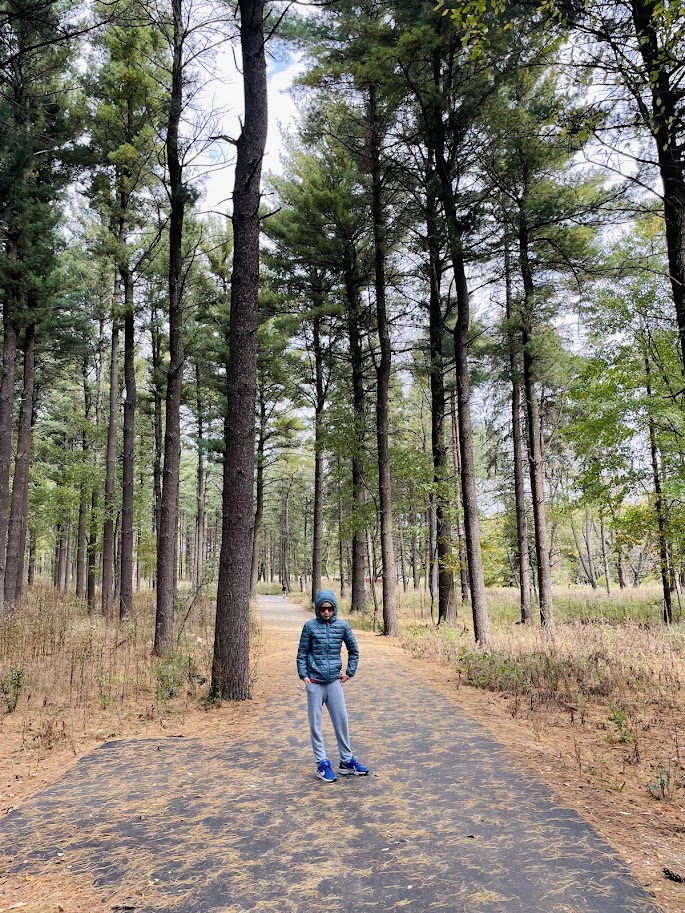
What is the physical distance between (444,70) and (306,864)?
14472mm

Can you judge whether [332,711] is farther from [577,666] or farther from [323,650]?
[577,666]

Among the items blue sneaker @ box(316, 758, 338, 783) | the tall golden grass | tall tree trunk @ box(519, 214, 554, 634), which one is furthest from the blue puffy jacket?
tall tree trunk @ box(519, 214, 554, 634)

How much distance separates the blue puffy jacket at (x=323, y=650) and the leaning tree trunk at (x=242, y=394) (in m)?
2.78

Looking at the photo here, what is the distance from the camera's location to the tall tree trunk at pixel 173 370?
10.2m

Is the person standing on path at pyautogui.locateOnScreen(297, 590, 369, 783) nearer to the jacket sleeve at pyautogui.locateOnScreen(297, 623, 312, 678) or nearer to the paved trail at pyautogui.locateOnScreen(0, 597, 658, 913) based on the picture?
the jacket sleeve at pyautogui.locateOnScreen(297, 623, 312, 678)

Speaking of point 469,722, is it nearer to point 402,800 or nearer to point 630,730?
point 630,730

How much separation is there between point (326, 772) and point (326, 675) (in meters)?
0.84

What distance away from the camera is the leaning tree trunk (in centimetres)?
758

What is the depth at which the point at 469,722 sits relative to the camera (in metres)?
6.52

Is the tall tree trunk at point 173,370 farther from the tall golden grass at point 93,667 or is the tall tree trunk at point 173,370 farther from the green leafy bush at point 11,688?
the green leafy bush at point 11,688

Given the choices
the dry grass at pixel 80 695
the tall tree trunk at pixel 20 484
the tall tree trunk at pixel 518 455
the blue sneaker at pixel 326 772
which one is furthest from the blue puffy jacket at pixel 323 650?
the tall tree trunk at pixel 518 455

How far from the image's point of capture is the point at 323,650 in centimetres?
508

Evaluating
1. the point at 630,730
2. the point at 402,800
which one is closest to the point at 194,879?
the point at 402,800

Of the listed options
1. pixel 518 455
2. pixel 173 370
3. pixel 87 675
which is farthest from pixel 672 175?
pixel 518 455
